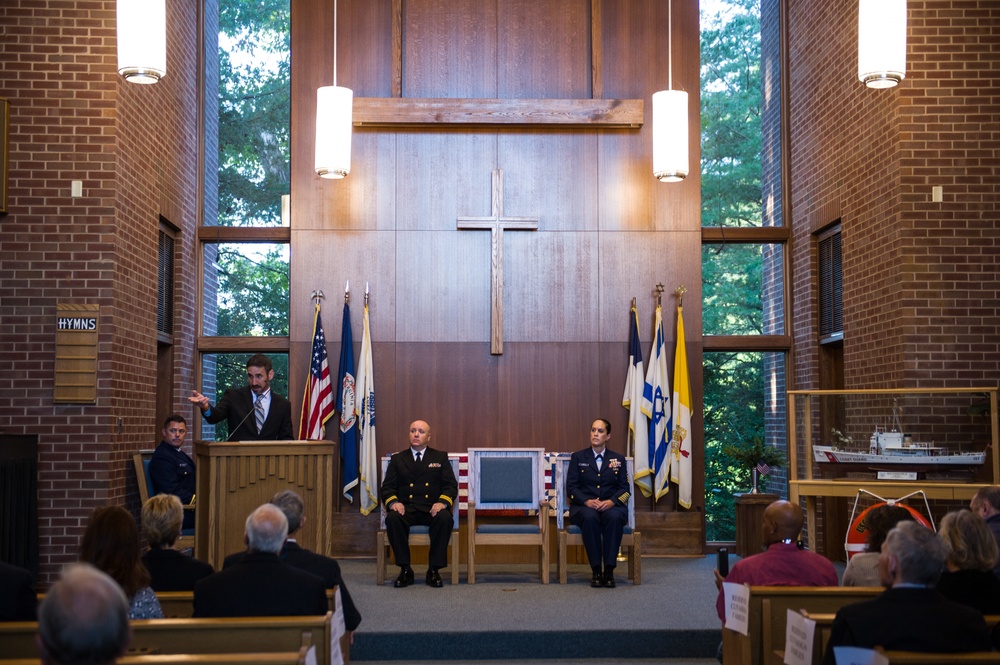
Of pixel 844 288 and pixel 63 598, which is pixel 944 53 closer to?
pixel 844 288

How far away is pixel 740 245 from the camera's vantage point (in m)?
9.60

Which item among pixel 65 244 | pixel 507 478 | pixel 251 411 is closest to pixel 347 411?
pixel 507 478

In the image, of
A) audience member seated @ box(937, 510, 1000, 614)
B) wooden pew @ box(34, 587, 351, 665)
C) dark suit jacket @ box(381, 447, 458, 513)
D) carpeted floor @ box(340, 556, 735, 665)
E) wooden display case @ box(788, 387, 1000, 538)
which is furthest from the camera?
dark suit jacket @ box(381, 447, 458, 513)

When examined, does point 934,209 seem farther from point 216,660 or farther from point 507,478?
point 216,660

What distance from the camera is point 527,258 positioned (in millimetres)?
9117

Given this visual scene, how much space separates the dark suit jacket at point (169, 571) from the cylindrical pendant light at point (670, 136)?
5.39m

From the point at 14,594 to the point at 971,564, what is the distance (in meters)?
3.07

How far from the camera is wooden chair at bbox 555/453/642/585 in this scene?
7426 millimetres

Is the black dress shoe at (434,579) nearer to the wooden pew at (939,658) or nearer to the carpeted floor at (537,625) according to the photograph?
the carpeted floor at (537,625)

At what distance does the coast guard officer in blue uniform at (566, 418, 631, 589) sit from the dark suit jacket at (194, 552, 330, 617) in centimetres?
409

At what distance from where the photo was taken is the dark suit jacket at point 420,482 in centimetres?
764

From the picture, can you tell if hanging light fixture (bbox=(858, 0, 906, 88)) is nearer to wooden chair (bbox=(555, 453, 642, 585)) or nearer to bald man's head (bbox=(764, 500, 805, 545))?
bald man's head (bbox=(764, 500, 805, 545))

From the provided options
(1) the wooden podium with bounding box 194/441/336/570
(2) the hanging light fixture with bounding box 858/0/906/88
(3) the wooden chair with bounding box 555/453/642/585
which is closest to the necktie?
(1) the wooden podium with bounding box 194/441/336/570

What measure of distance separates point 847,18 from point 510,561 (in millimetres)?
4890
